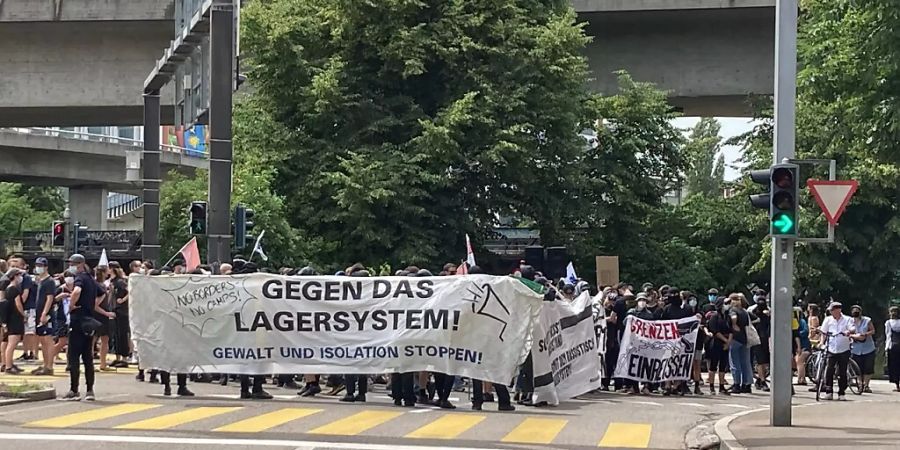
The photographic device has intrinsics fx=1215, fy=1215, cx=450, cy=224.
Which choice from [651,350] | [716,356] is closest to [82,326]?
[651,350]

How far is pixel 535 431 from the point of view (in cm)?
1436

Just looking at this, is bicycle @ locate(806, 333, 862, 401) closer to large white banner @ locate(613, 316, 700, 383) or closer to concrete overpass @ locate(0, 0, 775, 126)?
large white banner @ locate(613, 316, 700, 383)

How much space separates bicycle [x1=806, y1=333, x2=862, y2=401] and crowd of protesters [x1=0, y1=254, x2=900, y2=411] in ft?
0.31

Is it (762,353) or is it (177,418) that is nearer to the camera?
(177,418)

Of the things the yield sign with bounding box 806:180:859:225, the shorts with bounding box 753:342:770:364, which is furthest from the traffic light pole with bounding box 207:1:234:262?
the shorts with bounding box 753:342:770:364

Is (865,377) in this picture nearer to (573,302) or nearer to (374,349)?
(573,302)

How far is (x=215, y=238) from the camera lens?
21938mm

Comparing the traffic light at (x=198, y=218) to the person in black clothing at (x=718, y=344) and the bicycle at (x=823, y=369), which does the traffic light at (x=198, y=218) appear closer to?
the person in black clothing at (x=718, y=344)

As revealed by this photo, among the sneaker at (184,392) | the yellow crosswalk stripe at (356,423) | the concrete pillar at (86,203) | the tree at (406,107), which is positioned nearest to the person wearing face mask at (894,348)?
the tree at (406,107)

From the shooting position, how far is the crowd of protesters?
17938mm

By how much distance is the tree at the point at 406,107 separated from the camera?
32781 mm

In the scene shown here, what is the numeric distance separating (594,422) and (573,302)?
4.20 metres

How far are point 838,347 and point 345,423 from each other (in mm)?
11514

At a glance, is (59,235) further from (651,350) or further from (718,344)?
(718,344)
